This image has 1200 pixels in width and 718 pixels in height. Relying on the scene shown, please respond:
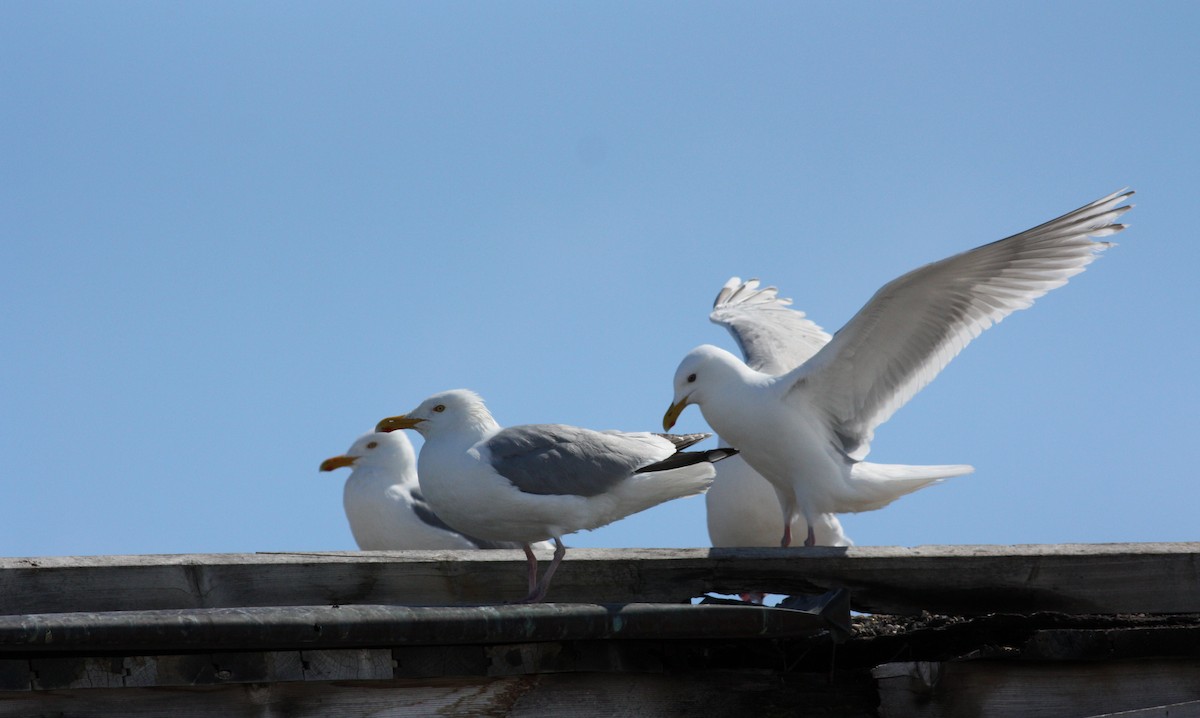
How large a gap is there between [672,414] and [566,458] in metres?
1.84

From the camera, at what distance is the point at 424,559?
378 centimetres

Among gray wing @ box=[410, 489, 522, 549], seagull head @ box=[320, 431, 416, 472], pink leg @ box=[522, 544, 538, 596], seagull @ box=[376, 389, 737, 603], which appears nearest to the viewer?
pink leg @ box=[522, 544, 538, 596]

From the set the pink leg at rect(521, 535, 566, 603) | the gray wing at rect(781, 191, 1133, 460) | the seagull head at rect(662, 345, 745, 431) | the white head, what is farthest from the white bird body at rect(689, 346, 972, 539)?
the pink leg at rect(521, 535, 566, 603)

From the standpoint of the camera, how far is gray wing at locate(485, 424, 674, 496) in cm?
474

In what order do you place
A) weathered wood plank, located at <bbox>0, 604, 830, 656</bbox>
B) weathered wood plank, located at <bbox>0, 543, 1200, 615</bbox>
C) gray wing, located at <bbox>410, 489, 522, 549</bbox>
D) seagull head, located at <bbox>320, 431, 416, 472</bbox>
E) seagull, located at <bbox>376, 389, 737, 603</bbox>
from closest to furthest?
weathered wood plank, located at <bbox>0, 604, 830, 656</bbox> < weathered wood plank, located at <bbox>0, 543, 1200, 615</bbox> < seagull, located at <bbox>376, 389, 737, 603</bbox> < gray wing, located at <bbox>410, 489, 522, 549</bbox> < seagull head, located at <bbox>320, 431, 416, 472</bbox>

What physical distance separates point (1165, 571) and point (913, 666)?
0.97 m

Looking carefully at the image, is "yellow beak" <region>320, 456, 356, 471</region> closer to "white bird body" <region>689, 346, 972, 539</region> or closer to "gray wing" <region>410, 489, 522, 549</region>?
"gray wing" <region>410, 489, 522, 549</region>

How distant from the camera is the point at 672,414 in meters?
6.55

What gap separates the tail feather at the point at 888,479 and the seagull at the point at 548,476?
5.86 ft

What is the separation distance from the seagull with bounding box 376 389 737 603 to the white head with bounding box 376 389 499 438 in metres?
0.06

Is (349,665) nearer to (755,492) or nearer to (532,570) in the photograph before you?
(532,570)

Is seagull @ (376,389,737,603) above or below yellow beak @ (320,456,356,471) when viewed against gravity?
below

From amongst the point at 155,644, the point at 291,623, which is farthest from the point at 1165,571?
the point at 155,644

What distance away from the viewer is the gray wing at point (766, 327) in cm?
817
